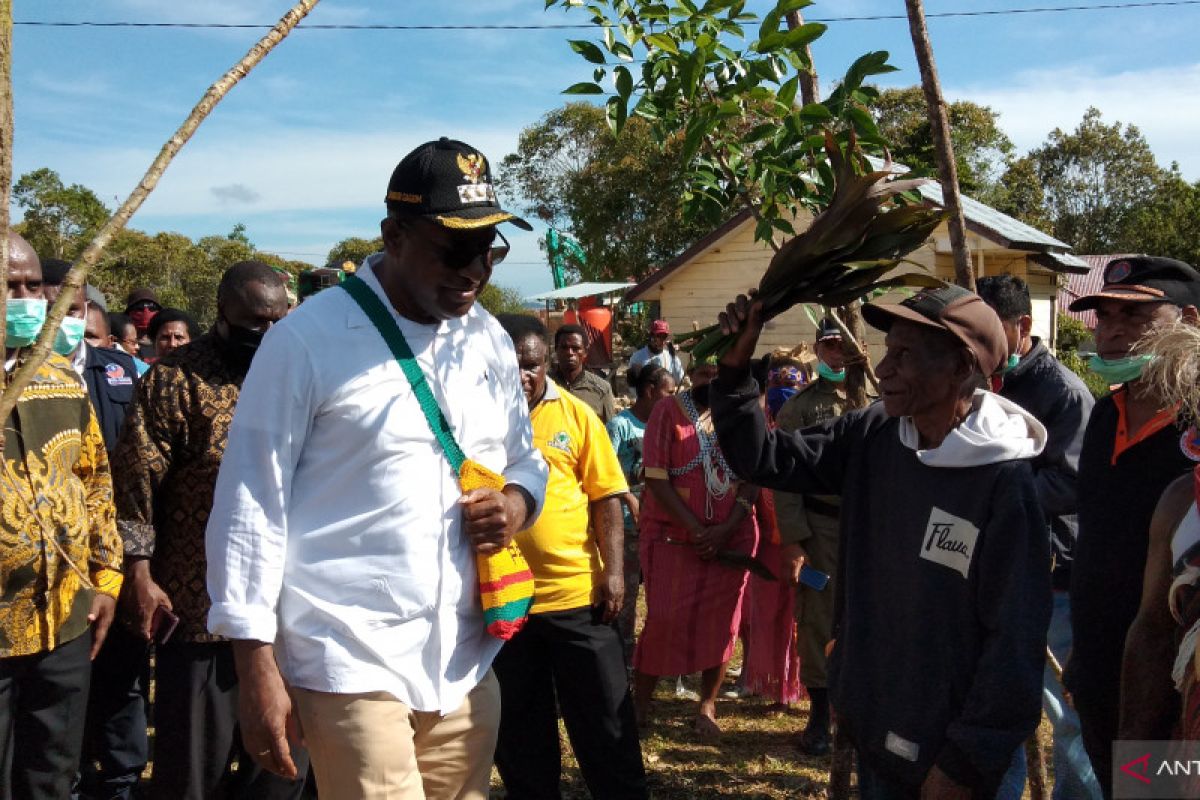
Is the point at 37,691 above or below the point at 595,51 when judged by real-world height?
below

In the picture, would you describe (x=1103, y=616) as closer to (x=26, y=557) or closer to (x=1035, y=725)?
(x=1035, y=725)

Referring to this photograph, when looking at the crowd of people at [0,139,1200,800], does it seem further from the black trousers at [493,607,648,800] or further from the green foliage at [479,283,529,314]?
the green foliage at [479,283,529,314]

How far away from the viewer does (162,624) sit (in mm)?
3580

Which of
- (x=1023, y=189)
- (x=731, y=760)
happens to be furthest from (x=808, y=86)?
(x=1023, y=189)

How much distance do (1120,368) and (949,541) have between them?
3.87 ft

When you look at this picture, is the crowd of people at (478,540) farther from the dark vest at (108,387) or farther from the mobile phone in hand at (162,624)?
the dark vest at (108,387)

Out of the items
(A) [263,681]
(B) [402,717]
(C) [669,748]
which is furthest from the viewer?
(C) [669,748]

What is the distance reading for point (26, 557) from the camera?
10.8ft

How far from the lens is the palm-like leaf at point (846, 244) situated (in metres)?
2.64

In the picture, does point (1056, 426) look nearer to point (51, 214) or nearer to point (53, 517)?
point (53, 517)

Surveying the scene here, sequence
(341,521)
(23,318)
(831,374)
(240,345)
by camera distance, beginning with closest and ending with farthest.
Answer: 1. (341,521)
2. (23,318)
3. (240,345)
4. (831,374)

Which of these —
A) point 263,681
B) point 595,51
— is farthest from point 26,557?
point 595,51

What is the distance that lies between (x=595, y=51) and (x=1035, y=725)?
2301 millimetres

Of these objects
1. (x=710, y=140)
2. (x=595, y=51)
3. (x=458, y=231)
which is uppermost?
(x=595, y=51)
